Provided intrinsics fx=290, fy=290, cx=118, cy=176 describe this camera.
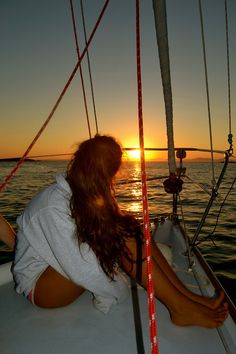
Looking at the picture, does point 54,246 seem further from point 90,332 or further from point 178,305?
point 178,305

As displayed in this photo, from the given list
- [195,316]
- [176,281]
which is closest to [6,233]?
[176,281]

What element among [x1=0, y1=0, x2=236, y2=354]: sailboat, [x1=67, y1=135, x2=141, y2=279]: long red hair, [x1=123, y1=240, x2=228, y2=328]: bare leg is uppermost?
[x1=67, y1=135, x2=141, y2=279]: long red hair

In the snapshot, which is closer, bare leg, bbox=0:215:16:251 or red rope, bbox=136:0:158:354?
red rope, bbox=136:0:158:354

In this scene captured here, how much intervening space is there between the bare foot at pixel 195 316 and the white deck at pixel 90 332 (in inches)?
1.2

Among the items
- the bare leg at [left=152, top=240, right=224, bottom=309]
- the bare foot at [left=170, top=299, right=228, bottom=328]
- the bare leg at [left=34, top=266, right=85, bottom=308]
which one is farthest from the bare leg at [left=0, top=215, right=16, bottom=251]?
the bare foot at [left=170, top=299, right=228, bottom=328]

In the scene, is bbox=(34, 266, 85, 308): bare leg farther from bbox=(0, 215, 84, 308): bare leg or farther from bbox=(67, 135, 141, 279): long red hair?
bbox=(67, 135, 141, 279): long red hair

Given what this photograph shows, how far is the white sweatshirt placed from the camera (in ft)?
4.36

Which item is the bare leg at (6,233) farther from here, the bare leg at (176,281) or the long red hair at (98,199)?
the bare leg at (176,281)

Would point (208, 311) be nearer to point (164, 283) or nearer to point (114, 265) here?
point (164, 283)

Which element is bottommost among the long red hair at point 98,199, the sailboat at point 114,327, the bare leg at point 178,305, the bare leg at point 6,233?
the sailboat at point 114,327

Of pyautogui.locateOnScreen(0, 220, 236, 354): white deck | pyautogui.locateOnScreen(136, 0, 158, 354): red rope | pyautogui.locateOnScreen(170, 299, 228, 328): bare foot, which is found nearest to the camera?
pyautogui.locateOnScreen(136, 0, 158, 354): red rope

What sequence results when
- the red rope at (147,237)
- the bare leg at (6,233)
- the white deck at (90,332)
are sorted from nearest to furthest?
the red rope at (147,237) → the white deck at (90,332) → the bare leg at (6,233)

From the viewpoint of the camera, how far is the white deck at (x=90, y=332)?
4.26ft

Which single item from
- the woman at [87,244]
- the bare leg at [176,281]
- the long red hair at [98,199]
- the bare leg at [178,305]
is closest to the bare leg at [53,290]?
the woman at [87,244]
